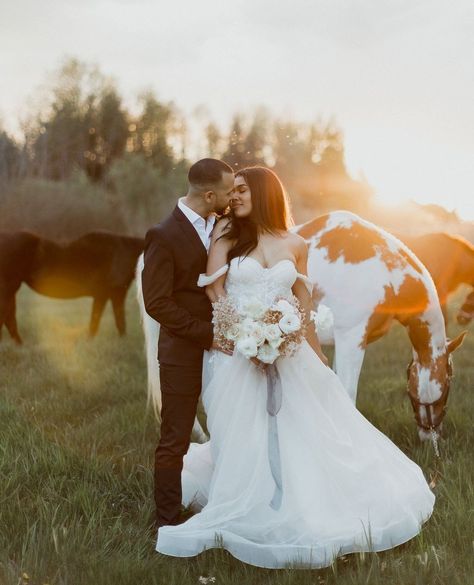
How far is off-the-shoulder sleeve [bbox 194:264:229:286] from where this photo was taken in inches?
138

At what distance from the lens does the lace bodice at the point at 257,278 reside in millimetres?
3486

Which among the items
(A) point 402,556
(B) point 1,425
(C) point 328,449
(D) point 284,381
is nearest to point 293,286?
(D) point 284,381

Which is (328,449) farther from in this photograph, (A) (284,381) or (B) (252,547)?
(B) (252,547)

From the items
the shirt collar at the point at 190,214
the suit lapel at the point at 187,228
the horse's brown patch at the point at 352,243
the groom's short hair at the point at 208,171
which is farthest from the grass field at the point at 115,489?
the groom's short hair at the point at 208,171

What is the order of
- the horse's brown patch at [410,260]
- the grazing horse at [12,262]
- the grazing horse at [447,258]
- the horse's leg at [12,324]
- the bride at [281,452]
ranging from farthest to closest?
the horse's leg at [12,324] < the grazing horse at [12,262] < the grazing horse at [447,258] < the horse's brown patch at [410,260] < the bride at [281,452]

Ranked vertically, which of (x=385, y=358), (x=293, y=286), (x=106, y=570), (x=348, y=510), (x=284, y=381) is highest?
(x=293, y=286)

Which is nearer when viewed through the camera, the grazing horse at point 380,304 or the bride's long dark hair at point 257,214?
the bride's long dark hair at point 257,214

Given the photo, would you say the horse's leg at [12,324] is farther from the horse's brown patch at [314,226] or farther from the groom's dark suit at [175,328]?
the groom's dark suit at [175,328]

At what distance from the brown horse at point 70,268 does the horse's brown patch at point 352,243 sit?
16.8 ft

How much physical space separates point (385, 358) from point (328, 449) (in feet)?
19.1

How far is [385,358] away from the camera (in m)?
9.17

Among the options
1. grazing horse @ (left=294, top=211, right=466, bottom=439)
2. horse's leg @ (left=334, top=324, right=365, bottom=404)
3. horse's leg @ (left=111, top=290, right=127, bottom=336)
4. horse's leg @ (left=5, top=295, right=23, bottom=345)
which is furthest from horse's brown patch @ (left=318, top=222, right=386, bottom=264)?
horse's leg @ (left=5, top=295, right=23, bottom=345)

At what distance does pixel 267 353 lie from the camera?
3289 millimetres

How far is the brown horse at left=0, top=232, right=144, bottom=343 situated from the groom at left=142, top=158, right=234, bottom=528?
6.05 metres
